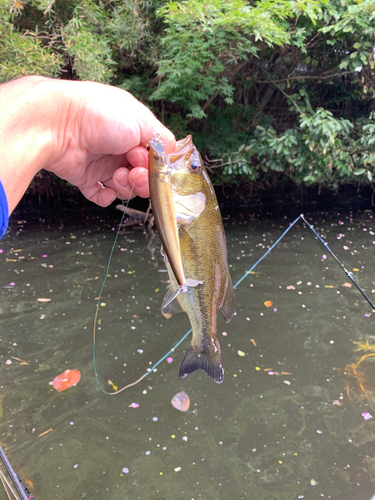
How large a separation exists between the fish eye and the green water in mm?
1372

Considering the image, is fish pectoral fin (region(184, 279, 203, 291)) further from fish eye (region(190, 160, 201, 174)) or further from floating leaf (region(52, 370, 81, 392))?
floating leaf (region(52, 370, 81, 392))

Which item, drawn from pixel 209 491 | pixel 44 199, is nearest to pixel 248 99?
pixel 44 199

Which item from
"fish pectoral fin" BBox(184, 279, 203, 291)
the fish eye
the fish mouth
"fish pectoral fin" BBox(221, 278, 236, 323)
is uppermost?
the fish mouth

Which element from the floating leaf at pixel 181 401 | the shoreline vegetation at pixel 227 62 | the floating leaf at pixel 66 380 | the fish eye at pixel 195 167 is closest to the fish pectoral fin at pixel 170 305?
the fish eye at pixel 195 167

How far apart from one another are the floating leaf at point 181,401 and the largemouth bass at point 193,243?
1.73 m

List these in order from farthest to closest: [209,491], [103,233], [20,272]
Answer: [103,233] → [20,272] → [209,491]

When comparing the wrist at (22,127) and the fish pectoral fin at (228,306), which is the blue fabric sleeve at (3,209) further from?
the fish pectoral fin at (228,306)

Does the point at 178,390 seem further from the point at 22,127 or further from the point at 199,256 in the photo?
the point at 22,127

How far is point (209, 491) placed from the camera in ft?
8.25

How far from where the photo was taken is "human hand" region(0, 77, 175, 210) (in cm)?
142

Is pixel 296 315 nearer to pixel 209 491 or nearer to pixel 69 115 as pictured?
pixel 209 491

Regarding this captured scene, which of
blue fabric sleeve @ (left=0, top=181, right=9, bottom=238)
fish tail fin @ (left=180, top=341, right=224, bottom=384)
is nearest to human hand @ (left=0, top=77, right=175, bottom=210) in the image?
blue fabric sleeve @ (left=0, top=181, right=9, bottom=238)


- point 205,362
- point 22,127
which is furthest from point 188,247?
point 22,127

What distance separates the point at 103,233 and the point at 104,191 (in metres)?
5.43
